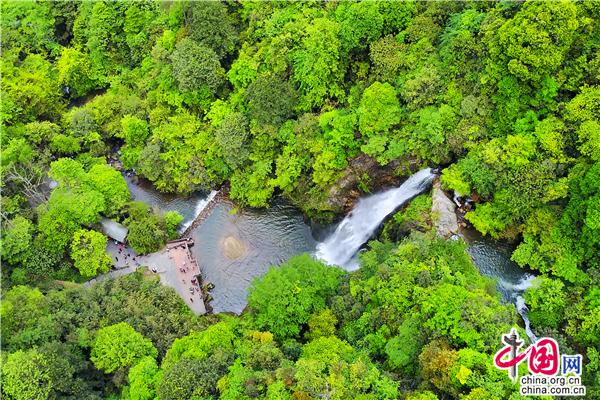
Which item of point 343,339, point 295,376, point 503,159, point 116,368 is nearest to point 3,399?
point 116,368

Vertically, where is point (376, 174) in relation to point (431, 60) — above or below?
below

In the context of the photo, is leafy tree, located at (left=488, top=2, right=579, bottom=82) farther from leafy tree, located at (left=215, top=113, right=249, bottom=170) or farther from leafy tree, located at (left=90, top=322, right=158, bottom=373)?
leafy tree, located at (left=90, top=322, right=158, bottom=373)

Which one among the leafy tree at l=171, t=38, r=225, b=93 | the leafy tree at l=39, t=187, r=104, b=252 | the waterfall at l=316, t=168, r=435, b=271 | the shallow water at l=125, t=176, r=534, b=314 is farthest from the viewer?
the leafy tree at l=171, t=38, r=225, b=93

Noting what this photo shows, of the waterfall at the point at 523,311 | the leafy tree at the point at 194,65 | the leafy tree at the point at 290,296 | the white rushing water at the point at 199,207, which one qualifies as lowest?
the waterfall at the point at 523,311

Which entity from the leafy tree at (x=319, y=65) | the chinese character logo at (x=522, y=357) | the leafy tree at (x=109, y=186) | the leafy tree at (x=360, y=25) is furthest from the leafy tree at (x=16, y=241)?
the chinese character logo at (x=522, y=357)

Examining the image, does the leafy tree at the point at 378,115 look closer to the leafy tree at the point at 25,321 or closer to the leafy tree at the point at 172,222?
the leafy tree at the point at 172,222

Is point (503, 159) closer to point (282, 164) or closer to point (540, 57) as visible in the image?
point (540, 57)

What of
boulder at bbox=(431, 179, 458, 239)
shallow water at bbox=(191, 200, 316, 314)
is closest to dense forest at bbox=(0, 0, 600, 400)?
boulder at bbox=(431, 179, 458, 239)

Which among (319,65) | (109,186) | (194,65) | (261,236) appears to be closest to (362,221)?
(261,236)
